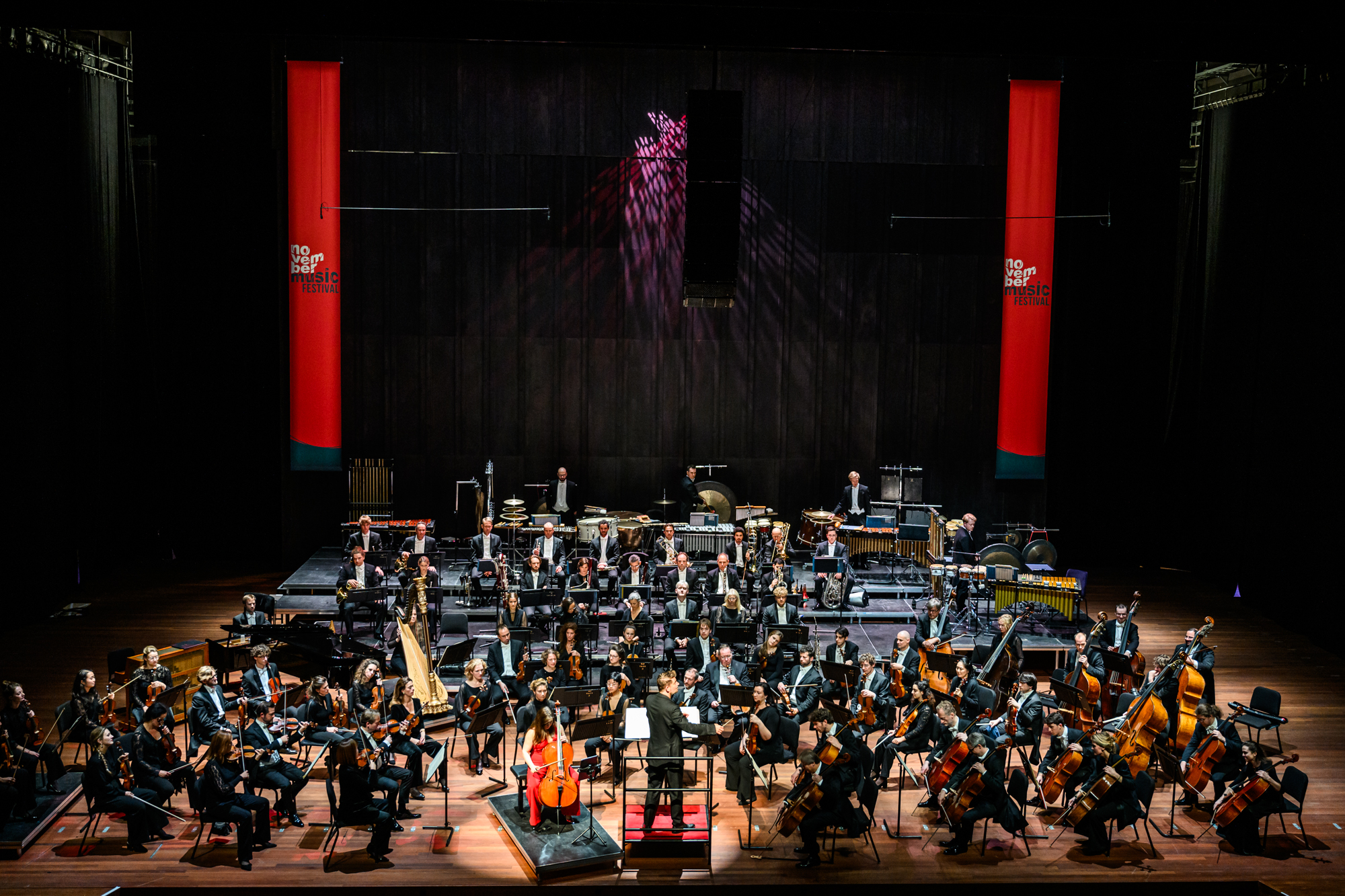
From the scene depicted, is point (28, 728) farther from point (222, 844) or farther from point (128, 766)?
point (222, 844)

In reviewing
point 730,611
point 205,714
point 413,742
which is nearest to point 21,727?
point 205,714

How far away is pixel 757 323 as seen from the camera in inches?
685

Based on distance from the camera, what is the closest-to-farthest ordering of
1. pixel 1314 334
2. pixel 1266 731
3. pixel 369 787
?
1. pixel 369 787
2. pixel 1266 731
3. pixel 1314 334

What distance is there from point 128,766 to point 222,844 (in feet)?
3.06

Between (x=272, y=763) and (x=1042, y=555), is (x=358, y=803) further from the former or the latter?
(x=1042, y=555)

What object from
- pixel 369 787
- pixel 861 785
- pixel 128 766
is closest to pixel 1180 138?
pixel 861 785

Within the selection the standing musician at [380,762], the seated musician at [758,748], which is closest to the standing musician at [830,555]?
the seated musician at [758,748]

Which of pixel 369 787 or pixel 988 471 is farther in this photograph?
pixel 988 471

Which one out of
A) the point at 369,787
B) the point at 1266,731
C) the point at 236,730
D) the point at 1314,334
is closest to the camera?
the point at 369,787

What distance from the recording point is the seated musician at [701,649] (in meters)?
11.2

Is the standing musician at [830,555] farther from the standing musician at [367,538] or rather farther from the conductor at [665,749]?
the standing musician at [367,538]

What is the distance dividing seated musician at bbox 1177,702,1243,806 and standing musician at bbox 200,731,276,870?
734cm

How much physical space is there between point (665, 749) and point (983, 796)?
2.47 m

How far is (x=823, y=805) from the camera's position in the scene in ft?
28.7
